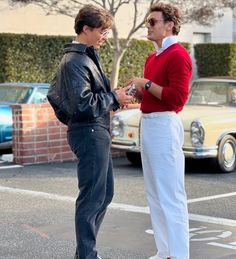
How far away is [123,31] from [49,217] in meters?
17.3

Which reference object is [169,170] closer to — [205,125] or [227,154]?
[205,125]

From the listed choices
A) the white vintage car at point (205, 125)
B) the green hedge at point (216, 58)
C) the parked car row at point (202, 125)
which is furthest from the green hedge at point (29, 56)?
the white vintage car at point (205, 125)

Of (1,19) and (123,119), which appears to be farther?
(1,19)

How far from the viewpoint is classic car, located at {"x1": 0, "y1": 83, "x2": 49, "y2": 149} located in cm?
→ 1198

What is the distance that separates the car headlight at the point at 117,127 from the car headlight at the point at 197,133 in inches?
49.8

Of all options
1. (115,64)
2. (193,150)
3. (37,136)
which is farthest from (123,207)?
(115,64)

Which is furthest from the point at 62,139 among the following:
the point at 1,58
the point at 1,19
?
A: the point at 1,19

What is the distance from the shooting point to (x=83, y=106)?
4457 mm

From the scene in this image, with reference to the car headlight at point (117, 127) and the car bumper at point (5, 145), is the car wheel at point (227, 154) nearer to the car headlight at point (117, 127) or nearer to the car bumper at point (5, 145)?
the car headlight at point (117, 127)

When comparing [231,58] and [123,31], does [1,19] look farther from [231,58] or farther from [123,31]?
[231,58]

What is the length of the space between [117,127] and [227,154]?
1.81 metres

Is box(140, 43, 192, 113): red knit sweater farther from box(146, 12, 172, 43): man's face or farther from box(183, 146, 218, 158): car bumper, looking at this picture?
box(183, 146, 218, 158): car bumper

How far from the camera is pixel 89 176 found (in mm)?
4605

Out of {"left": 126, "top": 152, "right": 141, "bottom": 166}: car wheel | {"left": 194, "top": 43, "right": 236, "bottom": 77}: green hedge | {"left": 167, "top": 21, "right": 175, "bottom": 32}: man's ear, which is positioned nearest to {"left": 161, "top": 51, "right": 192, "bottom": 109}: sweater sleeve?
{"left": 167, "top": 21, "right": 175, "bottom": 32}: man's ear
